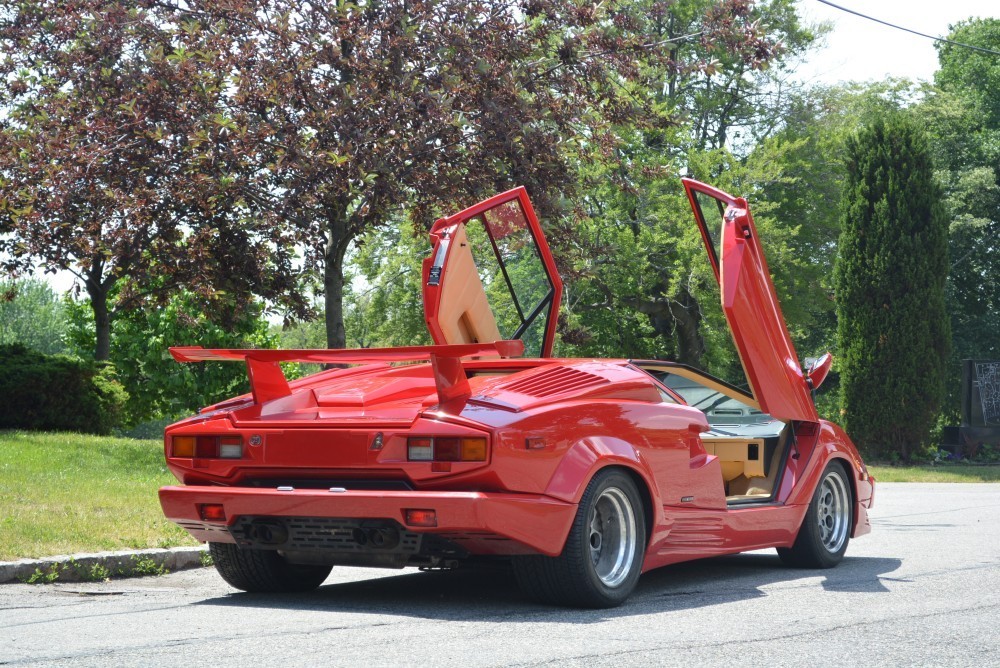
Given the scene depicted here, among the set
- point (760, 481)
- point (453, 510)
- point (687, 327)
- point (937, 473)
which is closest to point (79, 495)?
point (760, 481)

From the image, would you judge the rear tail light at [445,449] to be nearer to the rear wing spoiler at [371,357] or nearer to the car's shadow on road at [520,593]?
the rear wing spoiler at [371,357]

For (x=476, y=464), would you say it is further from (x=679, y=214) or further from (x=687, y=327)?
(x=687, y=327)

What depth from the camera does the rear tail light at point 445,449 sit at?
5.20 metres

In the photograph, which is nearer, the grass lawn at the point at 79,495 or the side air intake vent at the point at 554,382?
the side air intake vent at the point at 554,382

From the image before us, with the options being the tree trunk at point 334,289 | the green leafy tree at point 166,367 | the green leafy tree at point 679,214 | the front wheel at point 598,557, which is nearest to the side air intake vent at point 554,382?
the front wheel at point 598,557

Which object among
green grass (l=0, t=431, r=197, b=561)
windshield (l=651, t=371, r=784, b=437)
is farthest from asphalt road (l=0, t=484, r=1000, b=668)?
windshield (l=651, t=371, r=784, b=437)

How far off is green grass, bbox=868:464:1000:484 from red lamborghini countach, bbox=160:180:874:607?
13.8 metres

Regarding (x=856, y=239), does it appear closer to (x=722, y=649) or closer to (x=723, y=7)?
(x=723, y=7)

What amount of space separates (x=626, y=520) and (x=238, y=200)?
907 cm

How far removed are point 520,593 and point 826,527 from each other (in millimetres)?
2416

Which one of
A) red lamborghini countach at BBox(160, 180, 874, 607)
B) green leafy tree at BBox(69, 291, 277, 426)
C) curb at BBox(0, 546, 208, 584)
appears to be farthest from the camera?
green leafy tree at BBox(69, 291, 277, 426)

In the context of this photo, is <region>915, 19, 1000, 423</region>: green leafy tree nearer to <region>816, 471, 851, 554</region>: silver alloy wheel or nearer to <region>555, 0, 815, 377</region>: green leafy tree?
<region>555, 0, 815, 377</region>: green leafy tree

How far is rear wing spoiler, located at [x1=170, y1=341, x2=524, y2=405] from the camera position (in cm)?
517

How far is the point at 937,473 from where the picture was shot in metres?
21.5
